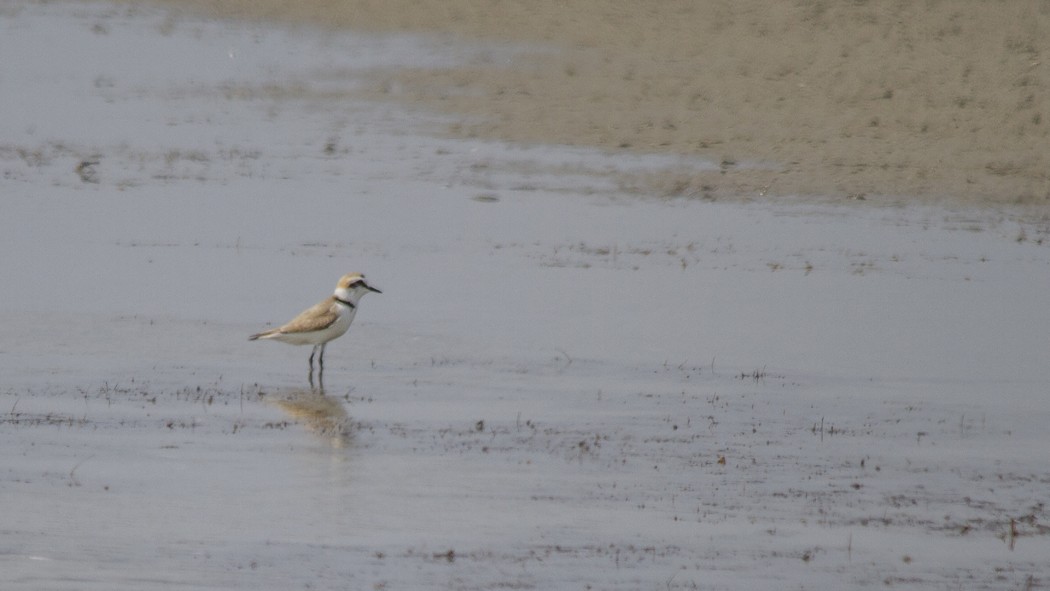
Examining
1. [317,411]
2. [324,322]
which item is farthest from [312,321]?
[317,411]

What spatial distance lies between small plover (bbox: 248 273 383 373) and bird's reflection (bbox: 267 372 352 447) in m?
0.71

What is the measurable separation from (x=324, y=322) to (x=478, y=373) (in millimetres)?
1392

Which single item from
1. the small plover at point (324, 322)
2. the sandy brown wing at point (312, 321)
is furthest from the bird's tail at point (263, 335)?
the sandy brown wing at point (312, 321)

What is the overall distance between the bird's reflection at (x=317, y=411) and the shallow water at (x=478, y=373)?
0.13ft

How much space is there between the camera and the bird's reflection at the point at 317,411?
1400 cm

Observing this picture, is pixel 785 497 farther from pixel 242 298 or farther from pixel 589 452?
pixel 242 298

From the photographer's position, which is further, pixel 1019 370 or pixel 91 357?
pixel 1019 370

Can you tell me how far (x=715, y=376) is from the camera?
54.6 ft

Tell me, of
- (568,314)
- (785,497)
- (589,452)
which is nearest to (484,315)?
(568,314)

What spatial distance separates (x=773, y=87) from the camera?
2922 cm

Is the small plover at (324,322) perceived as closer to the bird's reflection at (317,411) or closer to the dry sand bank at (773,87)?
the bird's reflection at (317,411)

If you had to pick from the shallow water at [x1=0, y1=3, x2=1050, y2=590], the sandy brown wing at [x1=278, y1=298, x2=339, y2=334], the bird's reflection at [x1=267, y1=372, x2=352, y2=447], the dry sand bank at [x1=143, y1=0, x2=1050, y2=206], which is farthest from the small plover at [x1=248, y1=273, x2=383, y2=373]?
the dry sand bank at [x1=143, y1=0, x2=1050, y2=206]

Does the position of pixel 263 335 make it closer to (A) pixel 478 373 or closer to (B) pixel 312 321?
(B) pixel 312 321

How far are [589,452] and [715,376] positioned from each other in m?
3.21
